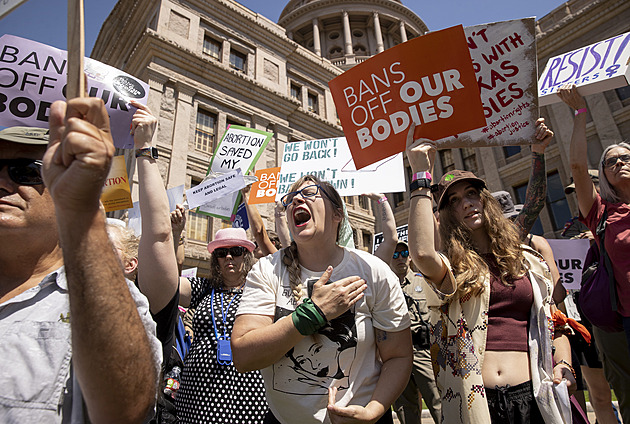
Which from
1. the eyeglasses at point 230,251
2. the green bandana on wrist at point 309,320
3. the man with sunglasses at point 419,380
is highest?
the eyeglasses at point 230,251

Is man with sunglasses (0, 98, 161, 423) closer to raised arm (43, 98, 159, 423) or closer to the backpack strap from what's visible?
raised arm (43, 98, 159, 423)

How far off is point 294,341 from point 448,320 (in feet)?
3.44

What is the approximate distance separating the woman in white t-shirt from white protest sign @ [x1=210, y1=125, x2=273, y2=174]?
131 inches

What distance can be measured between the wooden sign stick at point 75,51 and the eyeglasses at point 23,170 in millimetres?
645

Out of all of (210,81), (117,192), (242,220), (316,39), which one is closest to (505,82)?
(117,192)

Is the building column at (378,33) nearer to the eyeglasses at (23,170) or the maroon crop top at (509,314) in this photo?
the maroon crop top at (509,314)

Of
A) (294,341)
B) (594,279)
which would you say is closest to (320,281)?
(294,341)

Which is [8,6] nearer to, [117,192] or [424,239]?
[424,239]

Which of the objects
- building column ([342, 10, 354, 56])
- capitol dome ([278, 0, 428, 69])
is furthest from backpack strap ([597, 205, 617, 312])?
capitol dome ([278, 0, 428, 69])

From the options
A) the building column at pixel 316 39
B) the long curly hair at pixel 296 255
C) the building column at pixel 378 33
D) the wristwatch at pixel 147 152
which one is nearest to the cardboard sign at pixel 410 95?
the long curly hair at pixel 296 255

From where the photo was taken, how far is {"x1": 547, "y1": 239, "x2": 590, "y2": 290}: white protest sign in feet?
17.3

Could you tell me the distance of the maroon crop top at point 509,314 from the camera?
2.13 meters

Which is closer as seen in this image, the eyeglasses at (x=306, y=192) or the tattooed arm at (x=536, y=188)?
the eyeglasses at (x=306, y=192)

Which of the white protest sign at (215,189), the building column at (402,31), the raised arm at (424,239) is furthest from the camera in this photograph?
the building column at (402,31)
